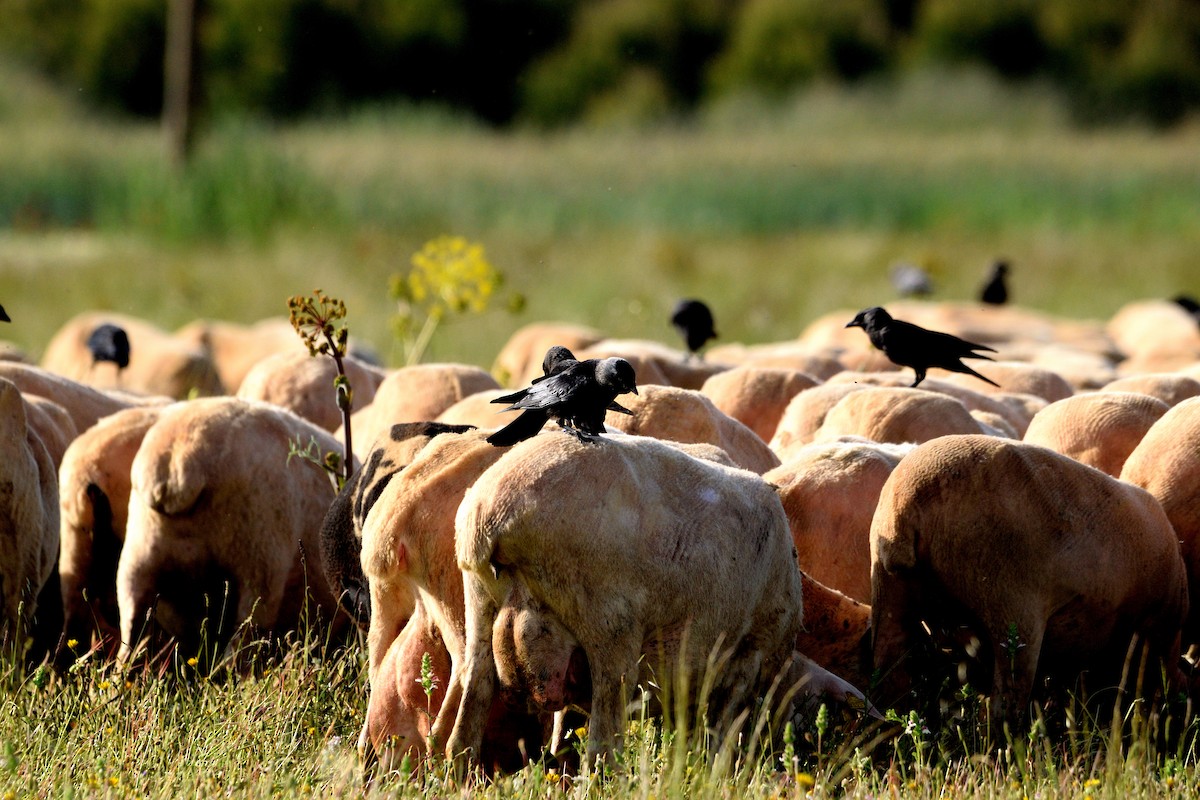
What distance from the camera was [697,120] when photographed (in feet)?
126

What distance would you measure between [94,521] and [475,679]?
91.9 inches

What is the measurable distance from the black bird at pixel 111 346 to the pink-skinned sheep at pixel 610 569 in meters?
4.85

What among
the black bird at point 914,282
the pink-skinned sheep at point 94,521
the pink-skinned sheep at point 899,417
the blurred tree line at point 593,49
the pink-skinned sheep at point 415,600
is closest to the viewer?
the pink-skinned sheep at point 415,600

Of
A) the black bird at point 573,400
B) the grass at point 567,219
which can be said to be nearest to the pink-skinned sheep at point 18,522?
the black bird at point 573,400

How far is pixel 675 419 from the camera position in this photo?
19.5 ft

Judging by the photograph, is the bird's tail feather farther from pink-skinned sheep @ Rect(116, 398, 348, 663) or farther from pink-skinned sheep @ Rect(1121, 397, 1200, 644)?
pink-skinned sheep @ Rect(1121, 397, 1200, 644)

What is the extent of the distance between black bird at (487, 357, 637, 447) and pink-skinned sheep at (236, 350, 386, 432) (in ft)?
9.87

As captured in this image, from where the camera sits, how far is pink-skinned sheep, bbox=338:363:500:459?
22.3ft

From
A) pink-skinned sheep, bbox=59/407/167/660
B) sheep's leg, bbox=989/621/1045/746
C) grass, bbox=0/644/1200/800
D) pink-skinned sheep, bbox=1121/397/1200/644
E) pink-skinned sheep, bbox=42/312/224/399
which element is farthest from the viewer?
pink-skinned sheep, bbox=42/312/224/399

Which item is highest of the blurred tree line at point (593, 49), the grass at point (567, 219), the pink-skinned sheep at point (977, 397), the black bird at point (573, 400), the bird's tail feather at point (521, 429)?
the blurred tree line at point (593, 49)

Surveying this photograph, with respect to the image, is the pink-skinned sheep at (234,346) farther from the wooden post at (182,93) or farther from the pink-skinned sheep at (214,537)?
the wooden post at (182,93)

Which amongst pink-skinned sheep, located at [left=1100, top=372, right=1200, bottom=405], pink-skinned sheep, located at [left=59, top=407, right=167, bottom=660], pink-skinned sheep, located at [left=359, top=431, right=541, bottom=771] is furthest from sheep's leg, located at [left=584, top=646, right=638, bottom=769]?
pink-skinned sheep, located at [left=1100, top=372, right=1200, bottom=405]

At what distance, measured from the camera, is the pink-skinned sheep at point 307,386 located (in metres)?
7.67

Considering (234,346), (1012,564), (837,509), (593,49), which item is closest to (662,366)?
(837,509)
